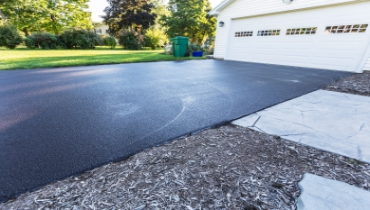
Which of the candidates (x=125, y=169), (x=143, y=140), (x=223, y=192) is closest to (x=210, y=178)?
(x=223, y=192)

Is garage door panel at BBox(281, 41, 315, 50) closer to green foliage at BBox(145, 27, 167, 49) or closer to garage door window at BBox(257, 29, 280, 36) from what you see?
garage door window at BBox(257, 29, 280, 36)

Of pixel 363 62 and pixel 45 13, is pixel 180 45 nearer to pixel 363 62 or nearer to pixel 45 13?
pixel 363 62

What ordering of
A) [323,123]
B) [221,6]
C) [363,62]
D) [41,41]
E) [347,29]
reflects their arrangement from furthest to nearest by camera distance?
[41,41] < [221,6] < [347,29] < [363,62] < [323,123]

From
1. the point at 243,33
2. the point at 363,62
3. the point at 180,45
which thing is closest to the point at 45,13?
the point at 180,45

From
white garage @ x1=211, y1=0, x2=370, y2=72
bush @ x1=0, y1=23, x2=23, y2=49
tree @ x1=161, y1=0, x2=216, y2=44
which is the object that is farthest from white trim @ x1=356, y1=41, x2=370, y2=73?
bush @ x1=0, y1=23, x2=23, y2=49

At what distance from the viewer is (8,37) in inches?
450

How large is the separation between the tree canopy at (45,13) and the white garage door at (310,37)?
64.5ft

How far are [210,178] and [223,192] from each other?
127mm

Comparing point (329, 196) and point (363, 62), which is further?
point (363, 62)

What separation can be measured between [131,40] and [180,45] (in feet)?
31.0

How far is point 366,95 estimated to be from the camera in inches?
125

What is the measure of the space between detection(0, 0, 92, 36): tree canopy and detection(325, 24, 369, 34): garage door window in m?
23.4

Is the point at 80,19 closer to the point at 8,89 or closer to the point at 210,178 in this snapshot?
the point at 8,89

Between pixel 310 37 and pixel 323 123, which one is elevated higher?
pixel 310 37
